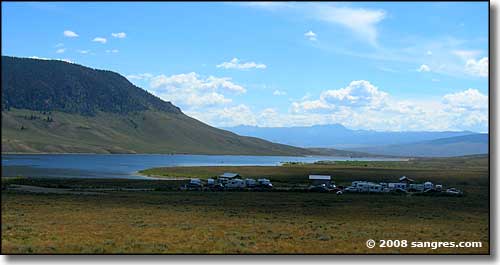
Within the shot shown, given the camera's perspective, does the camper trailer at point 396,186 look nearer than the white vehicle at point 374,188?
No

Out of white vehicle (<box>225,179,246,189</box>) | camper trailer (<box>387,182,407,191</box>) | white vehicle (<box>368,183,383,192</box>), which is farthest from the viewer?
white vehicle (<box>225,179,246,189</box>)

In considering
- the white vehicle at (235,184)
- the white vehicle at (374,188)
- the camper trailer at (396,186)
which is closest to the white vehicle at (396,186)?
the camper trailer at (396,186)

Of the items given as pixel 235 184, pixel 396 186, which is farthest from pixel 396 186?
pixel 235 184

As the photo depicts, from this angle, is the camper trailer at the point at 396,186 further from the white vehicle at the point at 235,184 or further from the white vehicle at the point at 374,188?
the white vehicle at the point at 235,184

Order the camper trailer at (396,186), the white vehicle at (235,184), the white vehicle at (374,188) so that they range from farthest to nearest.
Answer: the white vehicle at (235,184) < the camper trailer at (396,186) < the white vehicle at (374,188)

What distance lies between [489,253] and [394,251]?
2.91 m

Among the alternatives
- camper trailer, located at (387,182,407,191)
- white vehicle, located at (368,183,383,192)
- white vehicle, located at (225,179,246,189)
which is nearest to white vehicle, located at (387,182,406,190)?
camper trailer, located at (387,182,407,191)

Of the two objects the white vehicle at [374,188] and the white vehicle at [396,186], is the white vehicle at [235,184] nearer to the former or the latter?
the white vehicle at [374,188]

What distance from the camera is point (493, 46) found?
1525 centimetres

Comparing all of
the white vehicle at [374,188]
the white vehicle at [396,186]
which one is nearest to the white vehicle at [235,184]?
the white vehicle at [374,188]

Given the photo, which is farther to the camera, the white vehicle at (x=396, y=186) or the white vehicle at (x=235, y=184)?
the white vehicle at (x=235, y=184)

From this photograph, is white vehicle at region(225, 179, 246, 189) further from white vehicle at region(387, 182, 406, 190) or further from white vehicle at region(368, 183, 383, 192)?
white vehicle at region(387, 182, 406, 190)

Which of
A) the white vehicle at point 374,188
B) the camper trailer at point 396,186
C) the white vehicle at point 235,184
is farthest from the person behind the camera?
the white vehicle at point 235,184

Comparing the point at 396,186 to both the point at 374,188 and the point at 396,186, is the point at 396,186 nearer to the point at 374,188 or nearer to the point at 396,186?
the point at 396,186
